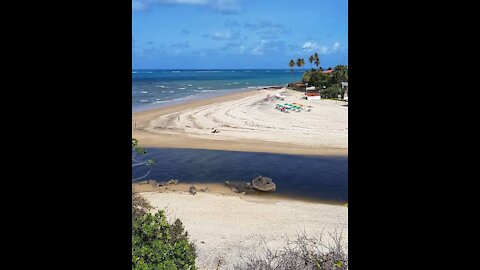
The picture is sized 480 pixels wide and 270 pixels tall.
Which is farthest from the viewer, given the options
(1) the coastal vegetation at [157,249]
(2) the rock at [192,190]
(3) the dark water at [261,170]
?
(3) the dark water at [261,170]

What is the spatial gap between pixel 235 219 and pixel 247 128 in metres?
16.5

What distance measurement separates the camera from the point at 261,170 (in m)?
18.0

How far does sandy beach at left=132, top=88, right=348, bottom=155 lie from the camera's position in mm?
23281

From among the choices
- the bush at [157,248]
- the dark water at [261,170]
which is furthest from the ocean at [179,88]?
the bush at [157,248]

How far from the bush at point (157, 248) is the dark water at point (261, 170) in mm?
8274

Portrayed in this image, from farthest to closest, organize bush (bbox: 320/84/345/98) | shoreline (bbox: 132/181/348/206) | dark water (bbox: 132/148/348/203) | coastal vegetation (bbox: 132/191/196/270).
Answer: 1. bush (bbox: 320/84/345/98)
2. dark water (bbox: 132/148/348/203)
3. shoreline (bbox: 132/181/348/206)
4. coastal vegetation (bbox: 132/191/196/270)

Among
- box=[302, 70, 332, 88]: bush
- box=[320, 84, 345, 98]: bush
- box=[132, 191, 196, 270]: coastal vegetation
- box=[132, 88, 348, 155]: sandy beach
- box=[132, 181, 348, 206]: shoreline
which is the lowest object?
box=[132, 181, 348, 206]: shoreline

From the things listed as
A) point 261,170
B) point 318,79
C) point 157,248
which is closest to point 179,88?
point 318,79

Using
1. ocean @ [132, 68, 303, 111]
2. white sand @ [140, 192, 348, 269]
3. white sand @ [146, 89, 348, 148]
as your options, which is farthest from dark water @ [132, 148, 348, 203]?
ocean @ [132, 68, 303, 111]

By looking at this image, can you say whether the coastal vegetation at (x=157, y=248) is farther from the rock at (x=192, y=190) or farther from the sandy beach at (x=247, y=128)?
the sandy beach at (x=247, y=128)

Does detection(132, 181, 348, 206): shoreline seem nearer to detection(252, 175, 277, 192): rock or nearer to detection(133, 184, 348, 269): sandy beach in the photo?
detection(133, 184, 348, 269): sandy beach

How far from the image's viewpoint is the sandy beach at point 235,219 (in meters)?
9.69
